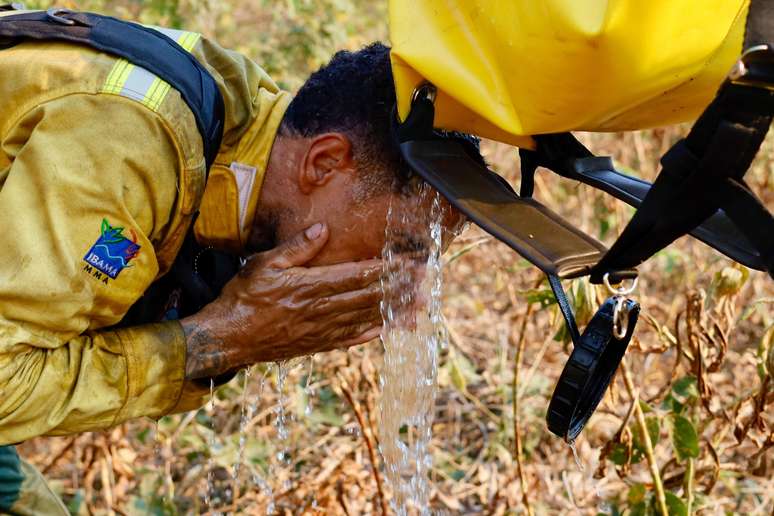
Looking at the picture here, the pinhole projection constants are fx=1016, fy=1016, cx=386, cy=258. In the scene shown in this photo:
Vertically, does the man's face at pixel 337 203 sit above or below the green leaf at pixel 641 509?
above

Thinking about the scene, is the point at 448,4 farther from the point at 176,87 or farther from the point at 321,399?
the point at 321,399

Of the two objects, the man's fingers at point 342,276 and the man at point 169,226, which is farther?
the man's fingers at point 342,276

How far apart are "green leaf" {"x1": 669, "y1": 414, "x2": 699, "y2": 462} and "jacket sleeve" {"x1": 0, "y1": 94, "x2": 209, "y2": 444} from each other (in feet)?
4.50

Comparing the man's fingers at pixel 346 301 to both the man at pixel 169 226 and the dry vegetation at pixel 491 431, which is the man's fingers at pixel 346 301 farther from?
the dry vegetation at pixel 491 431

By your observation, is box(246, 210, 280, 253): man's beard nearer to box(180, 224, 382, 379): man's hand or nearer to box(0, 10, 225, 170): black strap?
box(180, 224, 382, 379): man's hand

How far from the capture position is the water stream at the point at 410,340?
2.23 meters

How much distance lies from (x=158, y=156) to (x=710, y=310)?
4.99ft

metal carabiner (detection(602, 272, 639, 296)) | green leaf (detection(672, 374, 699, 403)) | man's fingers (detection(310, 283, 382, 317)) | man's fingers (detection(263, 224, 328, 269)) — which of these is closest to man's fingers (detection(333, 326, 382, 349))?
man's fingers (detection(310, 283, 382, 317))

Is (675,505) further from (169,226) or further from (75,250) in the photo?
(75,250)

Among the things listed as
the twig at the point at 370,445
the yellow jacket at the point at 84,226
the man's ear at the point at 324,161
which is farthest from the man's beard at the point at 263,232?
the twig at the point at 370,445

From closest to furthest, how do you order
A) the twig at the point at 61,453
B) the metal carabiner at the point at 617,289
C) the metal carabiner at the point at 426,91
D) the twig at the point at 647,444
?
the metal carabiner at the point at 617,289
the metal carabiner at the point at 426,91
the twig at the point at 647,444
the twig at the point at 61,453

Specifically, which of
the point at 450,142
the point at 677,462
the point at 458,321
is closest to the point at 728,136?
the point at 450,142

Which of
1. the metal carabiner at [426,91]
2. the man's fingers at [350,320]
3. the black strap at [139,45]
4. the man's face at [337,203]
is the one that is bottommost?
the man's fingers at [350,320]

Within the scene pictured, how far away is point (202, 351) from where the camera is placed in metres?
2.17
